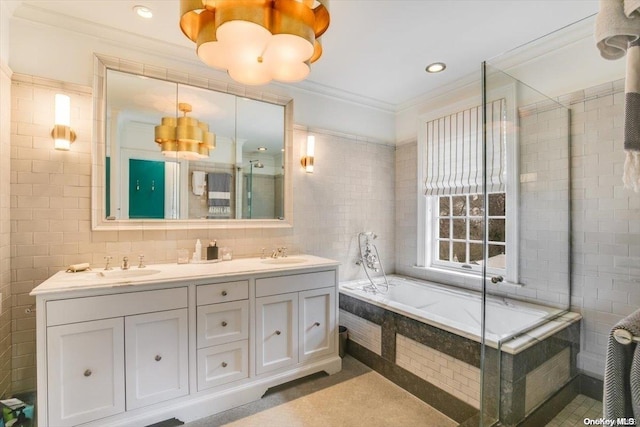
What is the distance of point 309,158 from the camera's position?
2.95m

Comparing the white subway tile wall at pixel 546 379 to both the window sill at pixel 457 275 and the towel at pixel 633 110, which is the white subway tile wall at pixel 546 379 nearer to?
the window sill at pixel 457 275

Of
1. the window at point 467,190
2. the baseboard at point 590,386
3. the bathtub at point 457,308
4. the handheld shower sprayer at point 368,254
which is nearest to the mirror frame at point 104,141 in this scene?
the handheld shower sprayer at point 368,254

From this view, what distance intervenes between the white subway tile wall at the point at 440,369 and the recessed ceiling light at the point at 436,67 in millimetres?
2410

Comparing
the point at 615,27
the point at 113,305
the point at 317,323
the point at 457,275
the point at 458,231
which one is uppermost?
the point at 615,27

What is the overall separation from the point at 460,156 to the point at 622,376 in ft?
8.15

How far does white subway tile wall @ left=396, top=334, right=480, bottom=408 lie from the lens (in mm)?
1879

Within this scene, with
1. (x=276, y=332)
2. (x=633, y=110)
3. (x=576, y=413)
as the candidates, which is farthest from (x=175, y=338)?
(x=576, y=413)

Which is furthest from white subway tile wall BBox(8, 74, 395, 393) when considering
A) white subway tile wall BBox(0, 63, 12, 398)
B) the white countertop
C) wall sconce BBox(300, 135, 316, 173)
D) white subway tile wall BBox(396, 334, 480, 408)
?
white subway tile wall BBox(396, 334, 480, 408)

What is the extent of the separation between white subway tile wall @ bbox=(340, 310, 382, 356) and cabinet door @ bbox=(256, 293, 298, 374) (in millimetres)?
677

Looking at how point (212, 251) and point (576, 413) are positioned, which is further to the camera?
point (212, 251)

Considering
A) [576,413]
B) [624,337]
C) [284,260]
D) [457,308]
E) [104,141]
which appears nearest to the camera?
[624,337]

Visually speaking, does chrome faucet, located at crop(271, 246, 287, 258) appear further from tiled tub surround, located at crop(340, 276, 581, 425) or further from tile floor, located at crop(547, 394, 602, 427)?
tile floor, located at crop(547, 394, 602, 427)

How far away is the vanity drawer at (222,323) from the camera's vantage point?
1.97 meters

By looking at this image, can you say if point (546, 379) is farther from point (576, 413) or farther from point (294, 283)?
point (294, 283)
